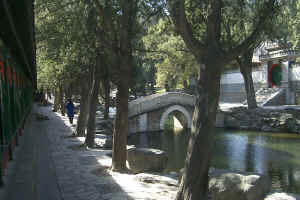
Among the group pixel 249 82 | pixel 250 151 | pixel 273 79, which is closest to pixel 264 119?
pixel 249 82

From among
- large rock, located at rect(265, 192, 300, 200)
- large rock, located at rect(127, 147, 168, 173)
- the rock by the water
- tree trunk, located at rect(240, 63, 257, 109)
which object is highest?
tree trunk, located at rect(240, 63, 257, 109)

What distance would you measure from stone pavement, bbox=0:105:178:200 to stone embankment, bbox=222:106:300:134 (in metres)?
16.7

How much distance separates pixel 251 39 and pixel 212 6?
80 centimetres

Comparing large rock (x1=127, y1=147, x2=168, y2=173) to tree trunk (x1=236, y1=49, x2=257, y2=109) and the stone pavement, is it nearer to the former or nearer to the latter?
the stone pavement

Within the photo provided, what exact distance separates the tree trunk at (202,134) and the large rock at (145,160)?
12.0 ft

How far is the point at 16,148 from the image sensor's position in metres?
11.1

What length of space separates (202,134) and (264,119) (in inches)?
848

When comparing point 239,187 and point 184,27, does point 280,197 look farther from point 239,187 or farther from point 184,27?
point 184,27

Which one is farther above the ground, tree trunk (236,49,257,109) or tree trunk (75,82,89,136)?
tree trunk (236,49,257,109)

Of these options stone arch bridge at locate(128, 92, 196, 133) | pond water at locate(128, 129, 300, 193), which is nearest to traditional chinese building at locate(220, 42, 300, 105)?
stone arch bridge at locate(128, 92, 196, 133)

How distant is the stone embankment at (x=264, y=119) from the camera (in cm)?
2403

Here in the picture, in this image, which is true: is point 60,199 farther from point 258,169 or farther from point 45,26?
point 258,169

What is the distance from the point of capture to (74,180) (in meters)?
7.75

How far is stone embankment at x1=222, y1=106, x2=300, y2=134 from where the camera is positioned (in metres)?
24.0
